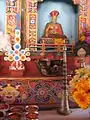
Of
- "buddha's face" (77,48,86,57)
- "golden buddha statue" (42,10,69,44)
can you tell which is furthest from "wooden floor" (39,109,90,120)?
"golden buddha statue" (42,10,69,44)

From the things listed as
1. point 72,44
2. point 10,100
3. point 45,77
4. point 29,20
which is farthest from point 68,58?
point 10,100

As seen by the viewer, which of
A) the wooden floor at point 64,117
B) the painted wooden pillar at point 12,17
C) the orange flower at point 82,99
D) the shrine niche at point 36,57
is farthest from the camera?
the painted wooden pillar at point 12,17

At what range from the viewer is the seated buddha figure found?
2.46 meters

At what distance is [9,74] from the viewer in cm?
233

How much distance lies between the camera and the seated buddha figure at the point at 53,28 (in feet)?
8.08

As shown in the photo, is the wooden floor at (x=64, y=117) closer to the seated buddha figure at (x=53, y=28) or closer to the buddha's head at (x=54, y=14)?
the seated buddha figure at (x=53, y=28)

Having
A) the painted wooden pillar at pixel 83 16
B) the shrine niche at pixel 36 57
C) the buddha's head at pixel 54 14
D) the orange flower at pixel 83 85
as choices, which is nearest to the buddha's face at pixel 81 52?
the shrine niche at pixel 36 57

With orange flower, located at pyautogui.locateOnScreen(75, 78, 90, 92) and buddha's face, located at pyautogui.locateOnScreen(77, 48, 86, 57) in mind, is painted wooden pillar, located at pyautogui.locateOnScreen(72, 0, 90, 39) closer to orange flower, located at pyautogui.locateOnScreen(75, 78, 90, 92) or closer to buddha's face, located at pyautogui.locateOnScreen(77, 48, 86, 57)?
buddha's face, located at pyautogui.locateOnScreen(77, 48, 86, 57)

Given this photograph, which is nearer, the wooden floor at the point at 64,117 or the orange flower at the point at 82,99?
the orange flower at the point at 82,99

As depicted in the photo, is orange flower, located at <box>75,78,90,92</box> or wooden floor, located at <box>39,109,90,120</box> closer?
orange flower, located at <box>75,78,90,92</box>

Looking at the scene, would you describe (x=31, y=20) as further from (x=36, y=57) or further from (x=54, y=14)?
(x=36, y=57)

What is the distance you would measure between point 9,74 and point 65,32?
0.61 metres

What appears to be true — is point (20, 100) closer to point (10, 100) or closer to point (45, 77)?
point (10, 100)

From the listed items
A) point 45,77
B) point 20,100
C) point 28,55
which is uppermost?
point 28,55
